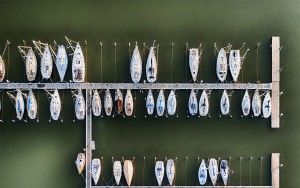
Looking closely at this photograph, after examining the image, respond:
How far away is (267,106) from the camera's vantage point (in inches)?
716

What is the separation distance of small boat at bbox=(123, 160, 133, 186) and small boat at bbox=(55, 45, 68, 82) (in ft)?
15.2

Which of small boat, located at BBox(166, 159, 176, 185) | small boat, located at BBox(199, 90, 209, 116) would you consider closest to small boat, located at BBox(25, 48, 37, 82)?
small boat, located at BBox(166, 159, 176, 185)

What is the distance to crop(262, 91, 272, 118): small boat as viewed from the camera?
18.1 m

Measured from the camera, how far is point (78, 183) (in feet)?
60.0

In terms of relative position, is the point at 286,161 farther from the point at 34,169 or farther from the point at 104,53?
the point at 34,169

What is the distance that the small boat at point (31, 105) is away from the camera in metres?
18.0

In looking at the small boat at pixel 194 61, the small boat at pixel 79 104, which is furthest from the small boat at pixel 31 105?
the small boat at pixel 194 61

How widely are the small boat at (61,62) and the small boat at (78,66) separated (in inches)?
15.6

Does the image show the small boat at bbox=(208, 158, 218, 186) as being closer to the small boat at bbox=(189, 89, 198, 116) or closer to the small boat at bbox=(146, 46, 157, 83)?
the small boat at bbox=(189, 89, 198, 116)

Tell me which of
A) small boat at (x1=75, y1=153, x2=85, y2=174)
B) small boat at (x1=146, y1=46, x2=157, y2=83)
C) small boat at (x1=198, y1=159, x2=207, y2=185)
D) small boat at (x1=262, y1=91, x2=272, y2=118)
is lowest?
small boat at (x1=198, y1=159, x2=207, y2=185)

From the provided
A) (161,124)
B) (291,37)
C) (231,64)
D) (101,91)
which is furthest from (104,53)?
(291,37)

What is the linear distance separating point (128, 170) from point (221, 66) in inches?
239

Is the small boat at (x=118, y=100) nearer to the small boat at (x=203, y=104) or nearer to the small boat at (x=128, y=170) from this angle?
the small boat at (x=128, y=170)

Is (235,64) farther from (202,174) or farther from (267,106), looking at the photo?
(202,174)
